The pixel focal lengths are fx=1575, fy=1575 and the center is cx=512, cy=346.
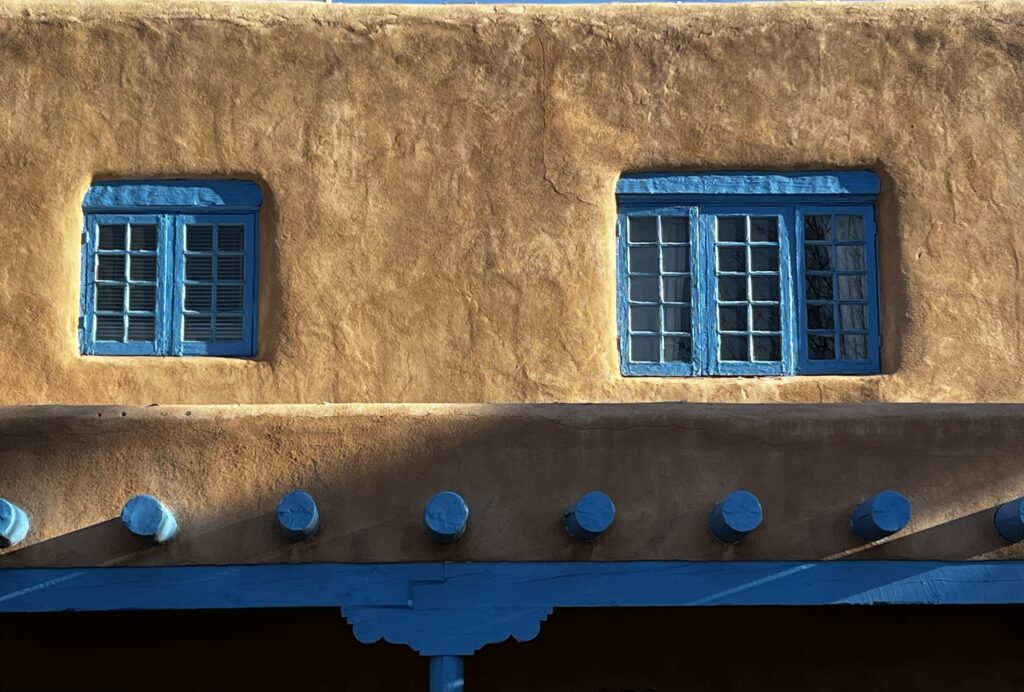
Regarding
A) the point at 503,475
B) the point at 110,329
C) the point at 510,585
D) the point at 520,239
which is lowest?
the point at 510,585

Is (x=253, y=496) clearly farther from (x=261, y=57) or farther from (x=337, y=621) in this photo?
(x=261, y=57)

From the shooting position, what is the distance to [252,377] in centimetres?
927

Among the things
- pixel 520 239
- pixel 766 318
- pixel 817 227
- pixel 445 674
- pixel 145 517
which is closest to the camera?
pixel 145 517

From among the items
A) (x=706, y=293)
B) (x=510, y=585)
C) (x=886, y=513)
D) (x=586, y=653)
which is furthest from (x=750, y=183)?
(x=510, y=585)

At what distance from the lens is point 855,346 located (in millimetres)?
9523

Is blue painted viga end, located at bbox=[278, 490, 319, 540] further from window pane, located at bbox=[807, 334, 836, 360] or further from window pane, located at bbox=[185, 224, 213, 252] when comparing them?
window pane, located at bbox=[807, 334, 836, 360]

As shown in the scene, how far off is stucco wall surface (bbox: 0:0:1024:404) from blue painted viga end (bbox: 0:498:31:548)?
1483 millimetres

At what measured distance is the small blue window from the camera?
949 centimetres

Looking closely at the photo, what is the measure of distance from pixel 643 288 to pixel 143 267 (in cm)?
305

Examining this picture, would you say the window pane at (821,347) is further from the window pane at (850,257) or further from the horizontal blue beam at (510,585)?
the horizontal blue beam at (510,585)

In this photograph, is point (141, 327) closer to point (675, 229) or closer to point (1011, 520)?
point (675, 229)

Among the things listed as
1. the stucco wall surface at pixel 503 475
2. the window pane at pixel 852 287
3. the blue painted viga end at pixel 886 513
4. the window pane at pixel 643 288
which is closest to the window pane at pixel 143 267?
the stucco wall surface at pixel 503 475

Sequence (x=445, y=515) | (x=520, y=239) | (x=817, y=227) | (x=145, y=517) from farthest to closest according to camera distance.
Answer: (x=817, y=227) < (x=520, y=239) < (x=445, y=515) < (x=145, y=517)

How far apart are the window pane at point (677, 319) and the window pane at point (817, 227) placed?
0.88m
